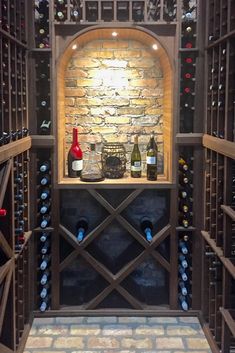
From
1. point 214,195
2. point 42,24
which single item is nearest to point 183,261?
point 214,195

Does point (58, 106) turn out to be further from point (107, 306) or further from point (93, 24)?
point (107, 306)

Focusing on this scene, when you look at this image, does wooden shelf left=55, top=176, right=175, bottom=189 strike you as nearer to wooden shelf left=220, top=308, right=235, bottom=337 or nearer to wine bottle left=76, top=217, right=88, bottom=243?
wine bottle left=76, top=217, right=88, bottom=243

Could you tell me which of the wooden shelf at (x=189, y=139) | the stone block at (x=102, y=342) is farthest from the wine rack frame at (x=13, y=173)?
the wooden shelf at (x=189, y=139)

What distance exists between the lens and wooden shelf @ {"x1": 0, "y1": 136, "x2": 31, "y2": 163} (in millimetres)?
2281

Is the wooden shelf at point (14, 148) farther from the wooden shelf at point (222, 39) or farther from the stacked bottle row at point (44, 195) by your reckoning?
the wooden shelf at point (222, 39)

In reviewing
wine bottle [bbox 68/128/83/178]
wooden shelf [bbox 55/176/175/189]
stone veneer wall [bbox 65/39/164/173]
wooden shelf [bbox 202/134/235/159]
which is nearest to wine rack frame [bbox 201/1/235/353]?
wooden shelf [bbox 202/134/235/159]

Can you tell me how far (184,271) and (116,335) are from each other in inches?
23.8

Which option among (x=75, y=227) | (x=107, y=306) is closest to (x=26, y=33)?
(x=75, y=227)

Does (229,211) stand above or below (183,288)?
above

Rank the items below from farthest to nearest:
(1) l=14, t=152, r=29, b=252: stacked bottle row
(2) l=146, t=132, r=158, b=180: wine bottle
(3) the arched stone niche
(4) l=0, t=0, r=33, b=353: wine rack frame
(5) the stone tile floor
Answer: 1. (3) the arched stone niche
2. (2) l=146, t=132, r=158, b=180: wine bottle
3. (5) the stone tile floor
4. (1) l=14, t=152, r=29, b=252: stacked bottle row
5. (4) l=0, t=0, r=33, b=353: wine rack frame

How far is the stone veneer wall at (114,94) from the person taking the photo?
349 cm

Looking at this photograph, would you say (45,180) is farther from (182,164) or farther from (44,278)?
(182,164)

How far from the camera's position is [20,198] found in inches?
109

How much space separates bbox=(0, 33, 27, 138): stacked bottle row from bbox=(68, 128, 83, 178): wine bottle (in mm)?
486
